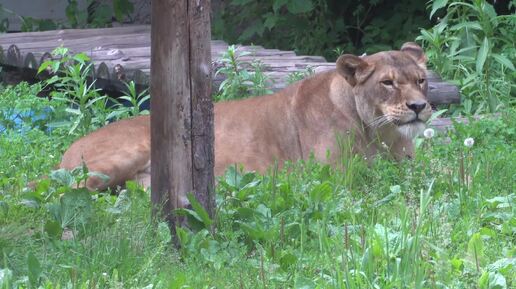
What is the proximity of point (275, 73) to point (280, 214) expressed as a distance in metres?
3.89

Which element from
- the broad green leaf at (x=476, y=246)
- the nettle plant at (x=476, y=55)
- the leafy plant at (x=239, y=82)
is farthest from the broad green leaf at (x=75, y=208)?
the nettle plant at (x=476, y=55)

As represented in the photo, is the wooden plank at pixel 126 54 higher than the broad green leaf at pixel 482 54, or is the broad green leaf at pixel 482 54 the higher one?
the broad green leaf at pixel 482 54

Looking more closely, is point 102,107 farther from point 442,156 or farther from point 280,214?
point 280,214

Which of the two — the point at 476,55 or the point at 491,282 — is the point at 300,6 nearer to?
the point at 476,55

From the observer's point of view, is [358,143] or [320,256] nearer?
[320,256]

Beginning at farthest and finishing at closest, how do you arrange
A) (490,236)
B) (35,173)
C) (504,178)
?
(35,173)
(504,178)
(490,236)

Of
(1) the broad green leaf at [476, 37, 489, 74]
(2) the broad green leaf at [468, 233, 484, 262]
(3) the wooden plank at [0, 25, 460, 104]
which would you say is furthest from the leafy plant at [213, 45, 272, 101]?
(2) the broad green leaf at [468, 233, 484, 262]

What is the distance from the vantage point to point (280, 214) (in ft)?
17.5

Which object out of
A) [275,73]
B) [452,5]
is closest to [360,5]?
[452,5]

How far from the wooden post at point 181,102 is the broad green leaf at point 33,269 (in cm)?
97

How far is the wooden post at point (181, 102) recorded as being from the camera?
508cm

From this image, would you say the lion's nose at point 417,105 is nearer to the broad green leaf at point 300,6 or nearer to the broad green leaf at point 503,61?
the broad green leaf at point 503,61

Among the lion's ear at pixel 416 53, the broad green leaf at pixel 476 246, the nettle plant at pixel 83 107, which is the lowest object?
the nettle plant at pixel 83 107

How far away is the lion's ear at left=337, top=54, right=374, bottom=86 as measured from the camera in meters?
7.17
